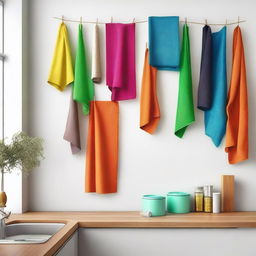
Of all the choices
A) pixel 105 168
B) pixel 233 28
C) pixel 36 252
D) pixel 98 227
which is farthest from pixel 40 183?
pixel 233 28

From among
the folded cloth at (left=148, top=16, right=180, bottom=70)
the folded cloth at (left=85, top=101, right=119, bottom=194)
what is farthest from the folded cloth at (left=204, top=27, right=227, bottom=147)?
the folded cloth at (left=85, top=101, right=119, bottom=194)

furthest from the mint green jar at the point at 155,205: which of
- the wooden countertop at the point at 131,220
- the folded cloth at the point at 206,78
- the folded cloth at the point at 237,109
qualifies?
the folded cloth at the point at 206,78

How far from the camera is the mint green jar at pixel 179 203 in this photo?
2910 millimetres

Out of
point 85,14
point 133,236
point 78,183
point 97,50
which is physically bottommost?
point 133,236

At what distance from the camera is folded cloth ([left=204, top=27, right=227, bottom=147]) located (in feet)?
9.84

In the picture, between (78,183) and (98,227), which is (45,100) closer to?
(78,183)

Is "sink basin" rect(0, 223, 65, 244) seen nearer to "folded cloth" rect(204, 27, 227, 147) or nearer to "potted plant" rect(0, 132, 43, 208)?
"potted plant" rect(0, 132, 43, 208)

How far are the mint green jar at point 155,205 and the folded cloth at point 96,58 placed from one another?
36.5 inches

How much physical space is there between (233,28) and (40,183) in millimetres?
1801

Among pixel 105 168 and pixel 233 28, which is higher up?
pixel 233 28

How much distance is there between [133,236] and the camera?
104 inches

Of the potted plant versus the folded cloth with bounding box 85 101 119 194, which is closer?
the potted plant

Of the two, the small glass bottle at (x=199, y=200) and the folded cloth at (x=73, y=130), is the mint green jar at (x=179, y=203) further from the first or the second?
the folded cloth at (x=73, y=130)

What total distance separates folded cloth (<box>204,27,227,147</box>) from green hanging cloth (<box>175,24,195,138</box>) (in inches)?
5.7
